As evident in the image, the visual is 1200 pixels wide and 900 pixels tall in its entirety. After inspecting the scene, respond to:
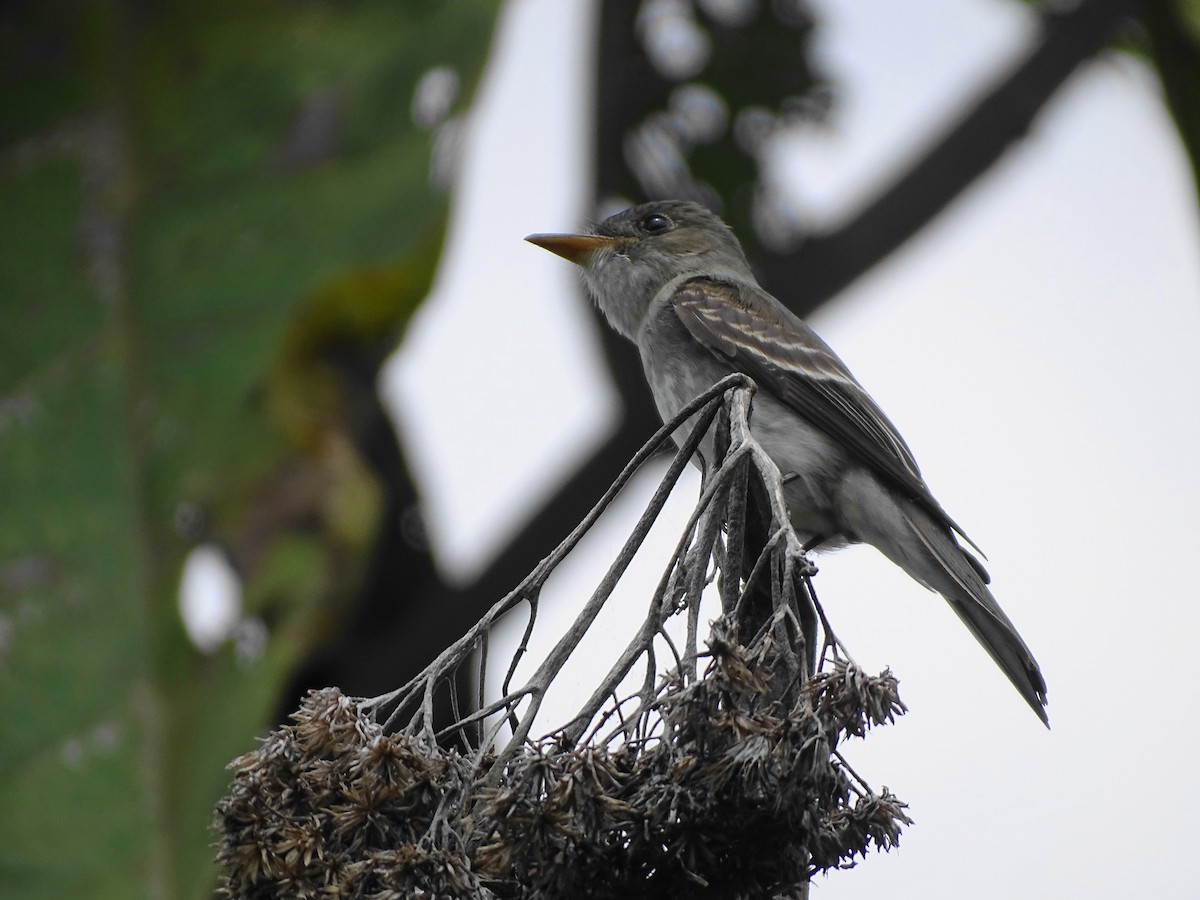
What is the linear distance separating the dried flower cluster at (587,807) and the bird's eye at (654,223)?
331 centimetres

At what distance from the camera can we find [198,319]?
276 centimetres

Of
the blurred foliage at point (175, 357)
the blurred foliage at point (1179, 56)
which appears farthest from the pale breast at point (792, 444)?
the blurred foliage at point (175, 357)

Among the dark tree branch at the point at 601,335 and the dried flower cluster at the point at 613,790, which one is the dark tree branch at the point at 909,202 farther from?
the dried flower cluster at the point at 613,790

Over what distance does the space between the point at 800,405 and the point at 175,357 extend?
75.6 inches

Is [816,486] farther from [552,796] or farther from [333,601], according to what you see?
[552,796]

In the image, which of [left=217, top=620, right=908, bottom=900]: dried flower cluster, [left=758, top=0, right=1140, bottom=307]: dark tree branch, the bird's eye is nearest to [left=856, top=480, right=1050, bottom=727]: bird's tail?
[left=758, top=0, right=1140, bottom=307]: dark tree branch

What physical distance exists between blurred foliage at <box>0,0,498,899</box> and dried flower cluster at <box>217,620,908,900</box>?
17.1 inches

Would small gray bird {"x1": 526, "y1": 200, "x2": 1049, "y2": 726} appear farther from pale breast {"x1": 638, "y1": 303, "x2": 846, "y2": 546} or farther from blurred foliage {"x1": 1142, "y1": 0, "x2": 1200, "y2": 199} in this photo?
blurred foliage {"x1": 1142, "y1": 0, "x2": 1200, "y2": 199}

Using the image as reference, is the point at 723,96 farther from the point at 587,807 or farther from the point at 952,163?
the point at 587,807

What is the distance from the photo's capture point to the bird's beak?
457cm

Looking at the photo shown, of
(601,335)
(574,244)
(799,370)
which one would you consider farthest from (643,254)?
(799,370)

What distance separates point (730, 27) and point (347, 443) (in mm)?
2650

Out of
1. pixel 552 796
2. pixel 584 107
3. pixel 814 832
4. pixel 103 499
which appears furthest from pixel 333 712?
pixel 584 107

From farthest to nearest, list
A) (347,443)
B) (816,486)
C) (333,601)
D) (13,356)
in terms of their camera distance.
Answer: (816,486), (13,356), (347,443), (333,601)
